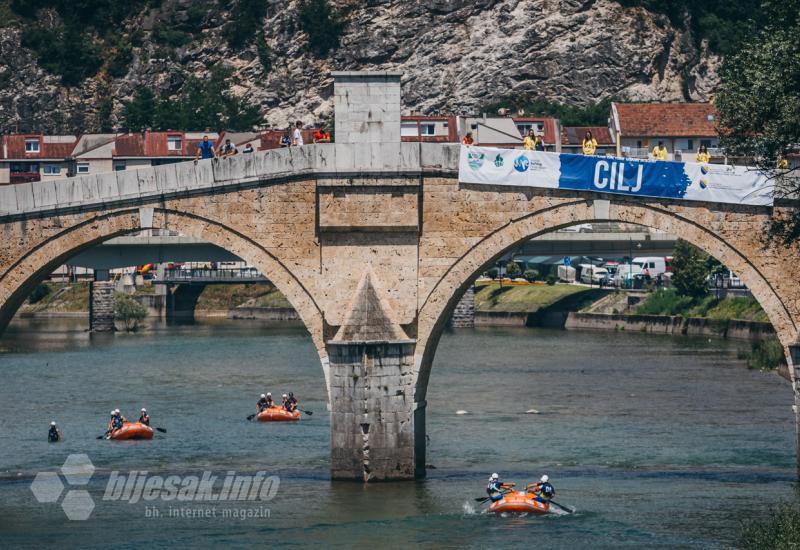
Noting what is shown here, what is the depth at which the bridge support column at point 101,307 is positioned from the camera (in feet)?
369

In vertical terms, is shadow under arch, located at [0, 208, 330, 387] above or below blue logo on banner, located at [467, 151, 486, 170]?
below

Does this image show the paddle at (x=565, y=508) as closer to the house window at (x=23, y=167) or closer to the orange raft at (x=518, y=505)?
the orange raft at (x=518, y=505)

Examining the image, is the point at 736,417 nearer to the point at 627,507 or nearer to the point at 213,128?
the point at 627,507

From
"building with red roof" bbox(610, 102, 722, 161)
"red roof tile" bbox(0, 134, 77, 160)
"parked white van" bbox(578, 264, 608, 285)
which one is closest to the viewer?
"parked white van" bbox(578, 264, 608, 285)

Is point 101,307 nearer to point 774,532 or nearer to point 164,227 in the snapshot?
point 164,227

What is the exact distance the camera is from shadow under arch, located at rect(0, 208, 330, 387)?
42156mm

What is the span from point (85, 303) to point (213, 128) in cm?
2797

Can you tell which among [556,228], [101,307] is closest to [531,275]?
[101,307]

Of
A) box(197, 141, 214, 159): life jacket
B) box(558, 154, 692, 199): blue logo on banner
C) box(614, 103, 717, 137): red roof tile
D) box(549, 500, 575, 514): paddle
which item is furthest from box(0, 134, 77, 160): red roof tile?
box(549, 500, 575, 514): paddle

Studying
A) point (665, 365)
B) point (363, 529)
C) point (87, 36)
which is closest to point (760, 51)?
point (363, 529)

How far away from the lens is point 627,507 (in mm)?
40500

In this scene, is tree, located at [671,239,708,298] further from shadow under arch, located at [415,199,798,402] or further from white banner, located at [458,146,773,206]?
white banner, located at [458,146,773,206]

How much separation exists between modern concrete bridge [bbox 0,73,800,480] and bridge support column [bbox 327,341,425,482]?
0.12 feet

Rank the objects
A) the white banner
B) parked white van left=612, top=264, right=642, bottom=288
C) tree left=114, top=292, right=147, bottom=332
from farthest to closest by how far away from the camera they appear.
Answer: tree left=114, top=292, right=147, bottom=332 < parked white van left=612, top=264, right=642, bottom=288 < the white banner
